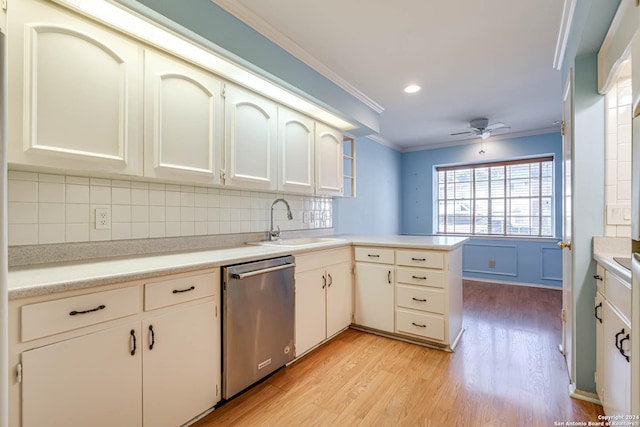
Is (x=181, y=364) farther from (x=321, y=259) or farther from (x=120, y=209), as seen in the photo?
(x=321, y=259)

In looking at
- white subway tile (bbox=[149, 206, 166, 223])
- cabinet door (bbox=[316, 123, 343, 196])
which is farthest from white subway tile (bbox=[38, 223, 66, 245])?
cabinet door (bbox=[316, 123, 343, 196])

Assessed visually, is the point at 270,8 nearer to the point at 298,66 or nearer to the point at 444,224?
the point at 298,66

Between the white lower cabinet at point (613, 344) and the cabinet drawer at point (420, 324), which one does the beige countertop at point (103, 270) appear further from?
the white lower cabinet at point (613, 344)

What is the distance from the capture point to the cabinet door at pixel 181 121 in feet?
5.45

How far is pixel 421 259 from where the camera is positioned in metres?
2.51

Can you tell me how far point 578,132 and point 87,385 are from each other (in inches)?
110

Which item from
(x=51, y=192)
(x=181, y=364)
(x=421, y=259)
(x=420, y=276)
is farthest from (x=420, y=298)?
(x=51, y=192)

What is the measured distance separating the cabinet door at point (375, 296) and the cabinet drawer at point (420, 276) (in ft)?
0.29

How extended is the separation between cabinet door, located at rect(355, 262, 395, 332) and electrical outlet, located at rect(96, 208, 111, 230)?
2.01 meters

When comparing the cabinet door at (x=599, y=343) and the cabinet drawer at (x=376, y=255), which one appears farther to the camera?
the cabinet drawer at (x=376, y=255)

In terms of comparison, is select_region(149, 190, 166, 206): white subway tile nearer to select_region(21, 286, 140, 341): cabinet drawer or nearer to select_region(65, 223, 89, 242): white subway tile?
select_region(65, 223, 89, 242): white subway tile

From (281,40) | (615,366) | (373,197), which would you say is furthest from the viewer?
(373,197)

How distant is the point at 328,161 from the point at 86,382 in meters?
2.48

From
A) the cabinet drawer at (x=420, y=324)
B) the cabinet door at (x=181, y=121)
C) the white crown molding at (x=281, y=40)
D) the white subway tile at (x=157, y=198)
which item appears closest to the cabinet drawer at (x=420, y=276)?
the cabinet drawer at (x=420, y=324)
